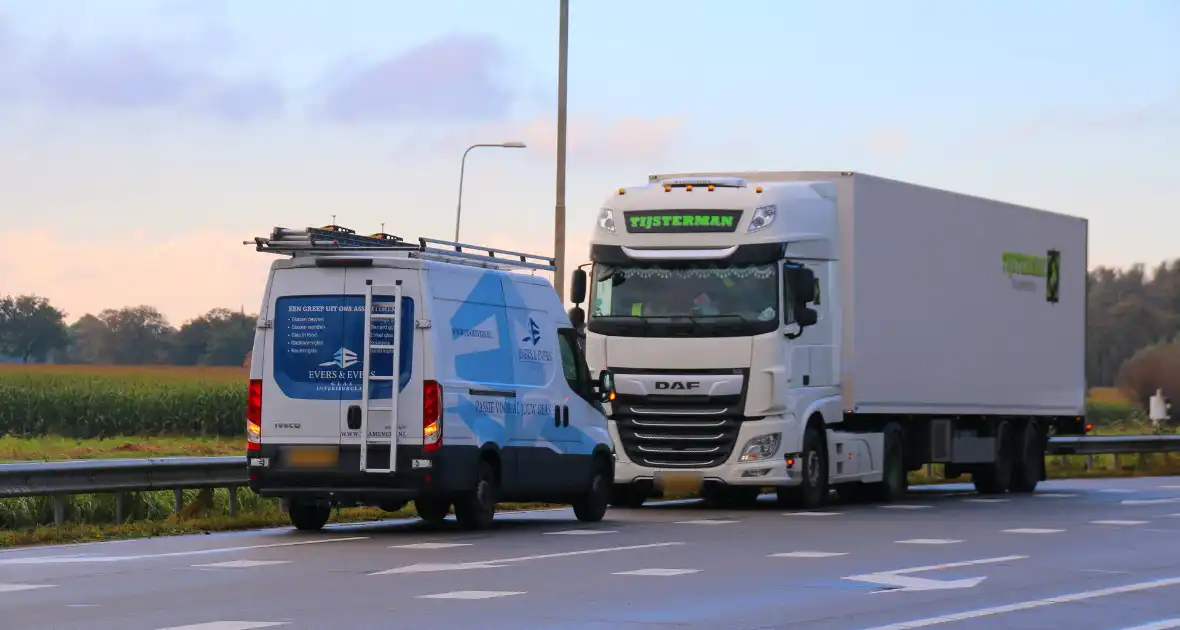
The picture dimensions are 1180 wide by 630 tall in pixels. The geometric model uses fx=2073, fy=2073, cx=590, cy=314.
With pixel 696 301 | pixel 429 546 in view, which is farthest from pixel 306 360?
pixel 696 301

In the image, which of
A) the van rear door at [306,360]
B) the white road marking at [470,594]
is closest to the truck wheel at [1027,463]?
the van rear door at [306,360]

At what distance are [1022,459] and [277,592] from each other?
63.0 feet

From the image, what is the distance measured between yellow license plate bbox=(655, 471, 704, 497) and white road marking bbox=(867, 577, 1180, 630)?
918 centimetres

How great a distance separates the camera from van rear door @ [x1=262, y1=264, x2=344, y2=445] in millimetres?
18156

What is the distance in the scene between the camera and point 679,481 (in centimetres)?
2316

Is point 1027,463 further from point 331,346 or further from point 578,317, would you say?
point 331,346

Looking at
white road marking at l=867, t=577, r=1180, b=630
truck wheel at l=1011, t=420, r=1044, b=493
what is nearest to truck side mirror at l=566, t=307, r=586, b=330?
truck wheel at l=1011, t=420, r=1044, b=493

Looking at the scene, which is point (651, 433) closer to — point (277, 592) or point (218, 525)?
point (218, 525)

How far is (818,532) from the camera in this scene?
19234 millimetres

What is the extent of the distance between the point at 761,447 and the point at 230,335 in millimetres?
53111

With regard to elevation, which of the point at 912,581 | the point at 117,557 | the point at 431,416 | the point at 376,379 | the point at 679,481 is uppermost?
the point at 376,379

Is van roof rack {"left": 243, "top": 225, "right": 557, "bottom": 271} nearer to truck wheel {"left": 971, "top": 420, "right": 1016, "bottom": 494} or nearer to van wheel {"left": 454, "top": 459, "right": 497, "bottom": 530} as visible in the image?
van wheel {"left": 454, "top": 459, "right": 497, "bottom": 530}

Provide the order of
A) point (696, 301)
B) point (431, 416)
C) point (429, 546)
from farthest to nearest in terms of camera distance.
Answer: point (696, 301) → point (431, 416) → point (429, 546)

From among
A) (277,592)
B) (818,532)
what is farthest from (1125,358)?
(277,592)
